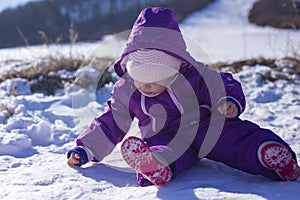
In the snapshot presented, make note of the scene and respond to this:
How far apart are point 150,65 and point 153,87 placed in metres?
0.10

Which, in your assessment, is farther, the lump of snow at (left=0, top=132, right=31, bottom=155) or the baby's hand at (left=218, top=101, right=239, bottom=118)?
the lump of snow at (left=0, top=132, right=31, bottom=155)

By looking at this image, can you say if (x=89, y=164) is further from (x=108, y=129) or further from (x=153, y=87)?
(x=153, y=87)

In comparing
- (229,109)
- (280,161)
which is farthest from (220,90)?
(280,161)

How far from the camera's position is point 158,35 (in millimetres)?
1678

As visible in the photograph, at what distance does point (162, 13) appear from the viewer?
1.75 m

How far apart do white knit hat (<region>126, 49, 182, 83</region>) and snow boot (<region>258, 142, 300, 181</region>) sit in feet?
1.47

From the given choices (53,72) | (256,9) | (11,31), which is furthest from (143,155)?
(11,31)

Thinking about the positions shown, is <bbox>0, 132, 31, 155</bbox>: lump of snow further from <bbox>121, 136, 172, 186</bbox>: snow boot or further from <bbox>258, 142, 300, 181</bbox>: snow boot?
<bbox>258, 142, 300, 181</bbox>: snow boot

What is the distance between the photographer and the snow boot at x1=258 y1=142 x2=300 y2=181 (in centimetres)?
146

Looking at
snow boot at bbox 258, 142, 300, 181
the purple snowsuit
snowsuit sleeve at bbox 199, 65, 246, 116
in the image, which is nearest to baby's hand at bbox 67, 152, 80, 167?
the purple snowsuit

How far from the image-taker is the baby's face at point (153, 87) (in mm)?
1721

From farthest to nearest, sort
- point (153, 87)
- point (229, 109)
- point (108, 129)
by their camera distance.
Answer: point (108, 129) → point (153, 87) → point (229, 109)

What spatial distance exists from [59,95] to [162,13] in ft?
5.46

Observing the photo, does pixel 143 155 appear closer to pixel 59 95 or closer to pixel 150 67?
pixel 150 67
